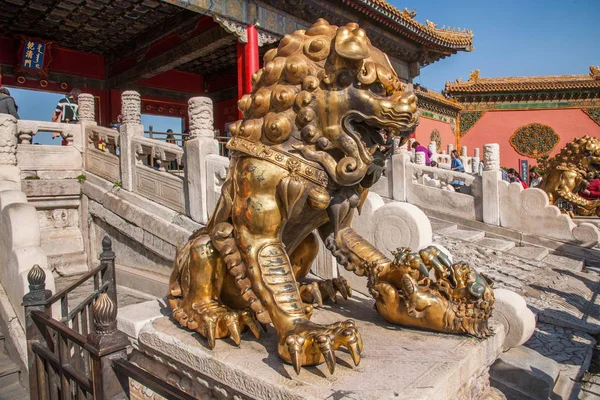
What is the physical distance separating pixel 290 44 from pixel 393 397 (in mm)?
1469

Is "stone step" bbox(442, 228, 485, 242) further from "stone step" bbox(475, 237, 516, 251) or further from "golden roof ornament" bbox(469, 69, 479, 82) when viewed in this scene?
"golden roof ornament" bbox(469, 69, 479, 82)

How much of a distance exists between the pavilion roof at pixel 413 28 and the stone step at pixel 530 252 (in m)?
6.96

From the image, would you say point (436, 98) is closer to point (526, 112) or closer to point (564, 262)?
point (526, 112)

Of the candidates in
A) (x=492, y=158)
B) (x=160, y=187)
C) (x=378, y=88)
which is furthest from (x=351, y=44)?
(x=492, y=158)

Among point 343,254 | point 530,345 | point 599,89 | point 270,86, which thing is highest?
point 599,89

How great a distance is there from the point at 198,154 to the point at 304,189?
3285 mm

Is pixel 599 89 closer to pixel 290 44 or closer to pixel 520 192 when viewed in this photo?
pixel 520 192

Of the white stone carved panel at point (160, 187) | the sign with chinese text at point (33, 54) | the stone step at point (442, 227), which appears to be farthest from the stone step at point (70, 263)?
the sign with chinese text at point (33, 54)

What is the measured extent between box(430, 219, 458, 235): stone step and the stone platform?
17.7ft

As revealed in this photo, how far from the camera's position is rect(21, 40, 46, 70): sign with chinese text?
36.9ft

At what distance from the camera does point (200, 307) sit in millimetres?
1979

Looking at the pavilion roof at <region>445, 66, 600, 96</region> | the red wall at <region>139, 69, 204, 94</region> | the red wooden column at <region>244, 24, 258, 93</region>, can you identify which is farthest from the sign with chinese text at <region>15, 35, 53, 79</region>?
the pavilion roof at <region>445, 66, 600, 96</region>

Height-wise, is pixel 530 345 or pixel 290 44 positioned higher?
pixel 290 44

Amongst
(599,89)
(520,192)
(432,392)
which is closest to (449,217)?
(520,192)
